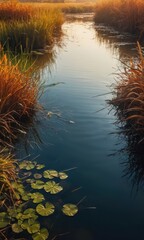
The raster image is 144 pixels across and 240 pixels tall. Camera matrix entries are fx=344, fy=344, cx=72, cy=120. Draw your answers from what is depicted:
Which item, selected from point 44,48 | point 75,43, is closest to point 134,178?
point 44,48

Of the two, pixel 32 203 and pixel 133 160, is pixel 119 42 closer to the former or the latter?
pixel 133 160

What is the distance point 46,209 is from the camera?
11.9 ft

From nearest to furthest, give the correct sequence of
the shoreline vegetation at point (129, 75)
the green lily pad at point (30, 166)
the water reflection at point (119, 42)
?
the green lily pad at point (30, 166) → the shoreline vegetation at point (129, 75) → the water reflection at point (119, 42)

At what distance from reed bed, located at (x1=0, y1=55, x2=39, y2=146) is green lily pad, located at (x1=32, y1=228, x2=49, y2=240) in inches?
75.7

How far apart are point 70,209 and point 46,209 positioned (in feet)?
0.85

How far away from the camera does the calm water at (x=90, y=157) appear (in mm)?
3492

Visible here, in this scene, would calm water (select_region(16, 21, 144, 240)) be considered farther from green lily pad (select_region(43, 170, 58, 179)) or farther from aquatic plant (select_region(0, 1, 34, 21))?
aquatic plant (select_region(0, 1, 34, 21))

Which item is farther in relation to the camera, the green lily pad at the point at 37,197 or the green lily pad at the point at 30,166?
the green lily pad at the point at 30,166

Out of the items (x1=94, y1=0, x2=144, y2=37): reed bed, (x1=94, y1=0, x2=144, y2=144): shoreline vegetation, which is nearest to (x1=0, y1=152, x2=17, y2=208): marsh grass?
(x1=94, y1=0, x2=144, y2=144): shoreline vegetation

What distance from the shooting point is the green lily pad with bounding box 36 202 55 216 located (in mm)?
3553

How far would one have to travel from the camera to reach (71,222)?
3500 mm

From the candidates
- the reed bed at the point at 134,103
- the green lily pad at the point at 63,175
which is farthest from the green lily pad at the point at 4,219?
the reed bed at the point at 134,103

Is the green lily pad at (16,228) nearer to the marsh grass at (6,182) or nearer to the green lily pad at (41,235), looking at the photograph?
the green lily pad at (41,235)

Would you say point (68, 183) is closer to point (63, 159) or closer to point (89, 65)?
point (63, 159)
